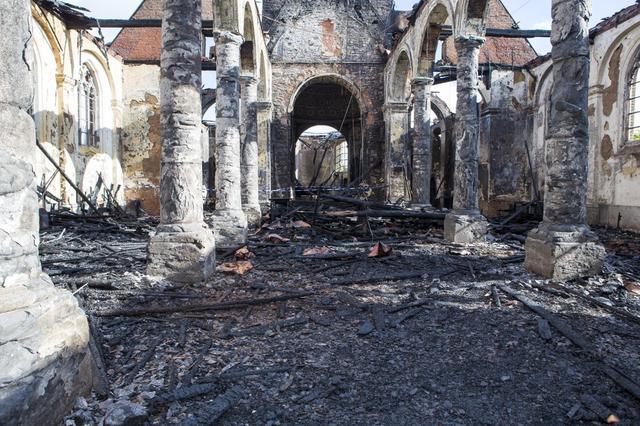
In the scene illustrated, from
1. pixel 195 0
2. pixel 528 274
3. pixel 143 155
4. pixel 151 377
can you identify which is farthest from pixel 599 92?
pixel 143 155

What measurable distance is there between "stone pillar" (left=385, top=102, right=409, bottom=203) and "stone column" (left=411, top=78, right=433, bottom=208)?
3.62 metres

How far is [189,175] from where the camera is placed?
541 cm

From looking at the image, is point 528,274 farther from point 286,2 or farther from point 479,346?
point 286,2

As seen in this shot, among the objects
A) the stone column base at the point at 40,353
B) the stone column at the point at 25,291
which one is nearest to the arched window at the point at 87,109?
the stone column at the point at 25,291

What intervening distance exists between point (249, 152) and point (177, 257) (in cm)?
680

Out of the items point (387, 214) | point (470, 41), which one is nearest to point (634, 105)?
point (470, 41)

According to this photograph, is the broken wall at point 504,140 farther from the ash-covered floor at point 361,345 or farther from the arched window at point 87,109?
the arched window at point 87,109

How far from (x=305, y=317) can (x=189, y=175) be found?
8.36ft

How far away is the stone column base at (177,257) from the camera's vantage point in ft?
17.1

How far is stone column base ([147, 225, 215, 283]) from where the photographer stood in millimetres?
5203

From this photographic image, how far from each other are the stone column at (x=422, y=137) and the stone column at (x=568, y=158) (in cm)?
645

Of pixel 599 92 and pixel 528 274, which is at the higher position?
pixel 599 92

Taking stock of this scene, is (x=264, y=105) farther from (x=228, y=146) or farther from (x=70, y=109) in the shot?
(x=228, y=146)

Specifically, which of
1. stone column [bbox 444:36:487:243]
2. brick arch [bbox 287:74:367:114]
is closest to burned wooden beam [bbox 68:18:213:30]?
brick arch [bbox 287:74:367:114]
